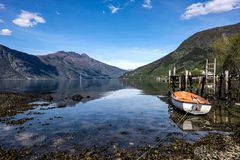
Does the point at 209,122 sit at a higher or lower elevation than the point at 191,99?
lower

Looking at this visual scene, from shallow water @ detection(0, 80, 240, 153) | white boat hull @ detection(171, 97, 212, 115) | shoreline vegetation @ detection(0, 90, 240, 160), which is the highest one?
white boat hull @ detection(171, 97, 212, 115)

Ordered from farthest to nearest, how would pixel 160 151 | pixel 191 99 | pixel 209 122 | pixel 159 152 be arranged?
pixel 191 99
pixel 209 122
pixel 160 151
pixel 159 152

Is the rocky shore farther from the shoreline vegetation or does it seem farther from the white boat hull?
the white boat hull

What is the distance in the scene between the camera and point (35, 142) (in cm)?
1755

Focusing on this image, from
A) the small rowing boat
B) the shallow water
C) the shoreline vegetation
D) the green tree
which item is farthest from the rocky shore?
the green tree

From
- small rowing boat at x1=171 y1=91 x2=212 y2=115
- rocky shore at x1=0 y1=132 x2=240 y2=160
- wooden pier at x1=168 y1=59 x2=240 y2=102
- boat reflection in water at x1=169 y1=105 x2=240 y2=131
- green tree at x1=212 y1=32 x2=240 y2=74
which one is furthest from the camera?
green tree at x1=212 y1=32 x2=240 y2=74

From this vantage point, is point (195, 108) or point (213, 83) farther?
point (213, 83)

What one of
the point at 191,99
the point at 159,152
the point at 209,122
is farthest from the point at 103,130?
the point at 191,99

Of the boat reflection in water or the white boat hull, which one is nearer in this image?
the boat reflection in water

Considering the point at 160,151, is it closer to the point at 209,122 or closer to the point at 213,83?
the point at 209,122

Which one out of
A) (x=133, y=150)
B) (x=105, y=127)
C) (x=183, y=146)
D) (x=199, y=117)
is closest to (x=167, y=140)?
(x=183, y=146)

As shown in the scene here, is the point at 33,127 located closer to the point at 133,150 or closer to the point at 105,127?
the point at 105,127

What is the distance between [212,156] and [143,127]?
982cm

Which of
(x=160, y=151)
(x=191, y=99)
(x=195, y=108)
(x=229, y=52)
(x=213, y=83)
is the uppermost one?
(x=229, y=52)
